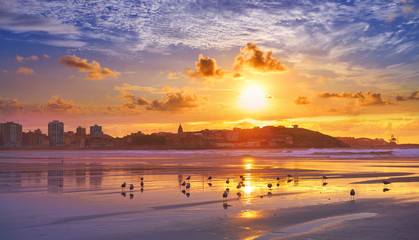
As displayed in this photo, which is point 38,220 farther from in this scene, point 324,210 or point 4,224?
point 324,210

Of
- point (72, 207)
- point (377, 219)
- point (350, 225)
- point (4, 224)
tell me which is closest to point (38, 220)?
point (4, 224)

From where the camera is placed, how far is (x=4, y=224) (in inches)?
492

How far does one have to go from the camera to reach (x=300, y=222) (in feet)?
42.4

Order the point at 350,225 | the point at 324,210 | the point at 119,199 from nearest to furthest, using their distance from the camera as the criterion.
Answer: the point at 350,225 → the point at 324,210 → the point at 119,199

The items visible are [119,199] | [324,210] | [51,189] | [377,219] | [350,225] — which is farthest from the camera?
[51,189]

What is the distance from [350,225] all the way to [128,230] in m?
7.31

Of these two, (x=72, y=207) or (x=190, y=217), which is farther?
(x=72, y=207)

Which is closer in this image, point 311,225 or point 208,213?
point 311,225

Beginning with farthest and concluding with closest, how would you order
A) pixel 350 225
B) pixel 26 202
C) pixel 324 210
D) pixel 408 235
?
1. pixel 26 202
2. pixel 324 210
3. pixel 350 225
4. pixel 408 235

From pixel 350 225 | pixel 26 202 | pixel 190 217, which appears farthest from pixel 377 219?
pixel 26 202

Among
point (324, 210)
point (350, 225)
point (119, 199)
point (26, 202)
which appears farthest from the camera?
point (119, 199)

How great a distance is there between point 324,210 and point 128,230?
8.10 meters

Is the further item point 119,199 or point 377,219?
point 119,199

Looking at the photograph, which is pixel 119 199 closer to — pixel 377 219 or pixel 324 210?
pixel 324 210
